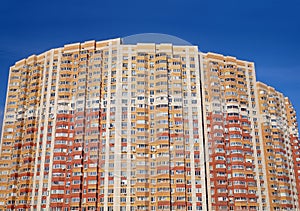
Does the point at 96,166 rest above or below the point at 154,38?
below

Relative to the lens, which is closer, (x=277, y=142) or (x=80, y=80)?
(x=80, y=80)

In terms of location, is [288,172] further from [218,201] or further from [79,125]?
[79,125]

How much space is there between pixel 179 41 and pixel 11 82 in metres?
A: 5.93

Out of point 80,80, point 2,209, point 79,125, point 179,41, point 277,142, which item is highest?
point 80,80

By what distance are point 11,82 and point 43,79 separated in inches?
38.3

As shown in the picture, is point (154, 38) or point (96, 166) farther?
point (96, 166)

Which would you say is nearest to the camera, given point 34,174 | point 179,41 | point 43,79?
point 179,41

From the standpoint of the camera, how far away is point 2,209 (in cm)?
559

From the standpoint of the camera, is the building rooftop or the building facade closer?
the building rooftop

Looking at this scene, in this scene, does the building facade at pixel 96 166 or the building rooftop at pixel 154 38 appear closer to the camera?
the building rooftop at pixel 154 38

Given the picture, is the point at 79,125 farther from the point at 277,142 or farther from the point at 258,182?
the point at 277,142

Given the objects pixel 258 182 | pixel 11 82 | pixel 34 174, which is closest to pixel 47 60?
pixel 11 82

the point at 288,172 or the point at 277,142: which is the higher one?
the point at 277,142

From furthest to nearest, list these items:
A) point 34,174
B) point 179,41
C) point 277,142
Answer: point 277,142 < point 34,174 < point 179,41
